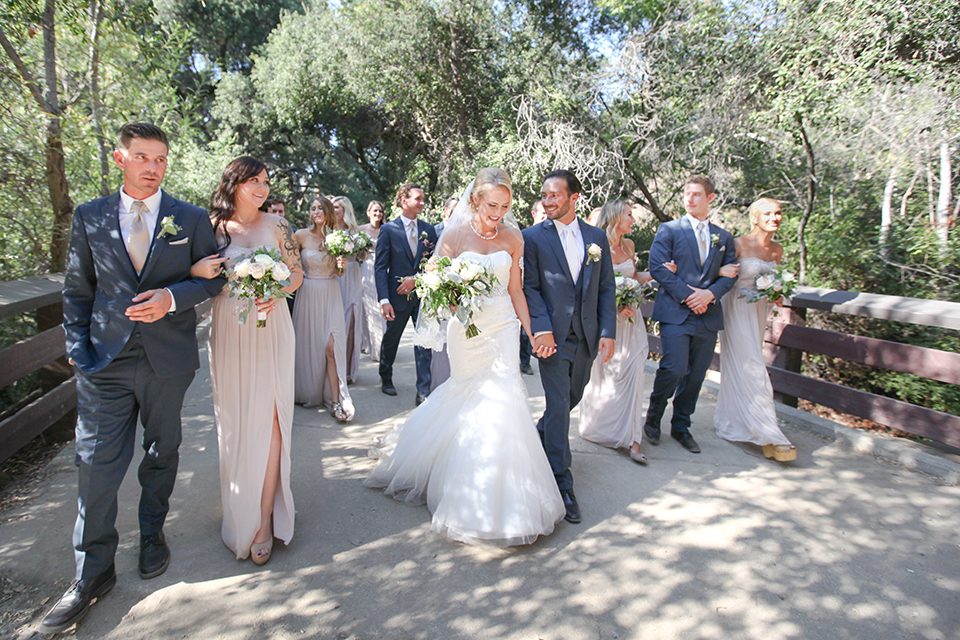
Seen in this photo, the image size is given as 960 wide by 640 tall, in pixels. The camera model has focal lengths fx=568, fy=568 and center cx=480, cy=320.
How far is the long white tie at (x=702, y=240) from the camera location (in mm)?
5179

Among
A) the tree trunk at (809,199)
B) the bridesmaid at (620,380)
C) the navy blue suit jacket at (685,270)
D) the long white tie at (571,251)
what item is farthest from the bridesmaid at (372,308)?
the tree trunk at (809,199)

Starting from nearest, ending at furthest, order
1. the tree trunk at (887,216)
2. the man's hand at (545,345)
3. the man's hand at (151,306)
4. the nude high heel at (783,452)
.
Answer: the man's hand at (151,306) < the man's hand at (545,345) < the nude high heel at (783,452) < the tree trunk at (887,216)

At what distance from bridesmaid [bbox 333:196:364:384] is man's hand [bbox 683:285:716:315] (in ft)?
13.0

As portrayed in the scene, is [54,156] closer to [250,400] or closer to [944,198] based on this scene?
[250,400]

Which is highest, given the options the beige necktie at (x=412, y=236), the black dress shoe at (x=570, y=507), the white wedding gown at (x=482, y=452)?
the beige necktie at (x=412, y=236)

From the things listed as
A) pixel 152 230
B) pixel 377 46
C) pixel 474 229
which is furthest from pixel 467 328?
pixel 377 46

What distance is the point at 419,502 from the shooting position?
13.4ft

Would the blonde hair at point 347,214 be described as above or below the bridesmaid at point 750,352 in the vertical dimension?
above

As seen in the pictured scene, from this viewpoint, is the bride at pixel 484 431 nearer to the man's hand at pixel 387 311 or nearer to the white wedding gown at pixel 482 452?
the white wedding gown at pixel 482 452

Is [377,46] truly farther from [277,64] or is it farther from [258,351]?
[258,351]

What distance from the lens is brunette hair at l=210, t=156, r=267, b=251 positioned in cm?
339

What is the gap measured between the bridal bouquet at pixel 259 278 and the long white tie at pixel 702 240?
3671mm

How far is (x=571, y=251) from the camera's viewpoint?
4.21 metres

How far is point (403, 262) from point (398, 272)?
13 cm
